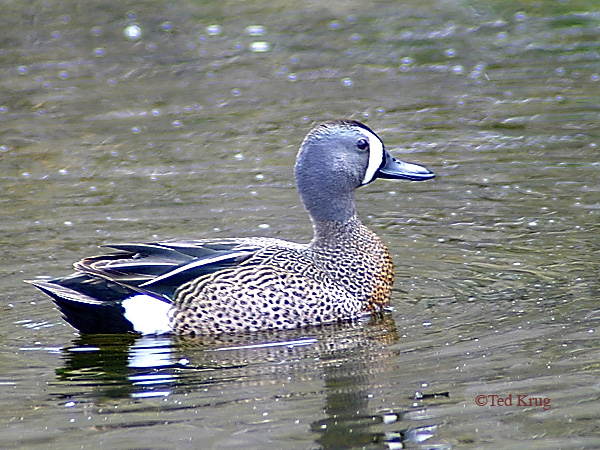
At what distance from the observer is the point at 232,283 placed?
24.0 feet

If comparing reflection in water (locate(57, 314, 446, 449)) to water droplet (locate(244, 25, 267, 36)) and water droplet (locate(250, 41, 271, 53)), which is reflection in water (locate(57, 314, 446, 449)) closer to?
water droplet (locate(250, 41, 271, 53))

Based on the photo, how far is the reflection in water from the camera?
215 inches

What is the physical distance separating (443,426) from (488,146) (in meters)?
5.88

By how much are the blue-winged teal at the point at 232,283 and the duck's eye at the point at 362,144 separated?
0.07 meters

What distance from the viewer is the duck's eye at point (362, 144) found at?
25.4 feet

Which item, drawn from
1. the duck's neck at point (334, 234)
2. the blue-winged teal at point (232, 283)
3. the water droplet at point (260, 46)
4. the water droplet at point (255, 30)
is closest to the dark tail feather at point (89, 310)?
the blue-winged teal at point (232, 283)

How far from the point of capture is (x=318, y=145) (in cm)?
763

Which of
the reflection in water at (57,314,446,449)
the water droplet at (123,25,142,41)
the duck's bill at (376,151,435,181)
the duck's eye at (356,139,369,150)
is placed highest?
the water droplet at (123,25,142,41)

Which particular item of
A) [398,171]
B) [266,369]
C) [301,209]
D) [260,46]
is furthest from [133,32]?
[266,369]

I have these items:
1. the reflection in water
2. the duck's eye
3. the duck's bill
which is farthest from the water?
the duck's eye

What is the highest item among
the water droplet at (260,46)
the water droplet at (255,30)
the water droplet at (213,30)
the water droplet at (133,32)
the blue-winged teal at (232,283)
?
the water droplet at (133,32)

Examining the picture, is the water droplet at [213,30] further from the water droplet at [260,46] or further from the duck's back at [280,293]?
the duck's back at [280,293]

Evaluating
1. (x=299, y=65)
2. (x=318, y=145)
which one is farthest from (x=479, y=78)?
(x=318, y=145)

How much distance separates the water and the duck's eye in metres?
1.00
